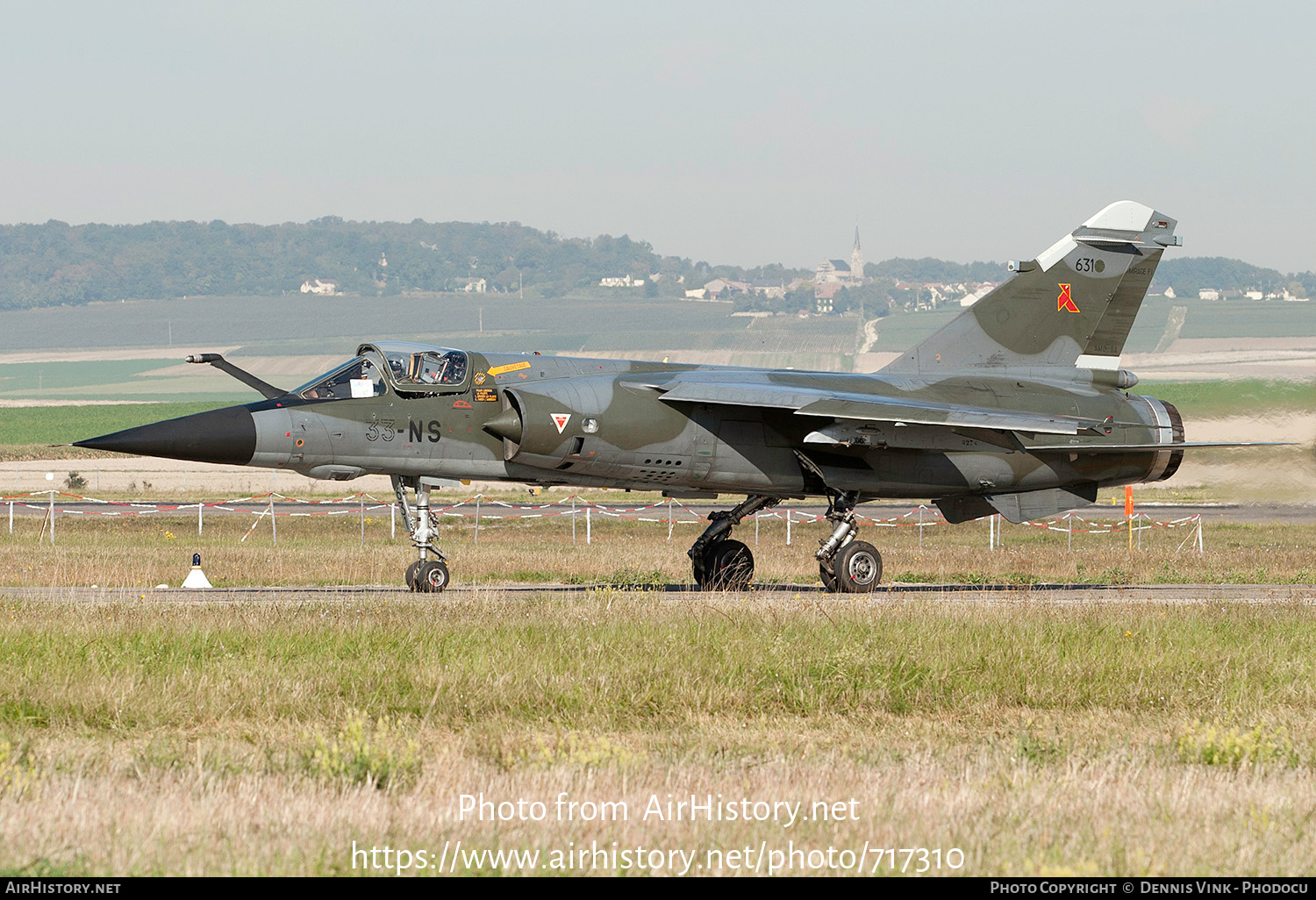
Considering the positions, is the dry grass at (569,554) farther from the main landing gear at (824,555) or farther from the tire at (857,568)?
the tire at (857,568)

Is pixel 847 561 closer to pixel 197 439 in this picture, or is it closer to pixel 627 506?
pixel 197 439

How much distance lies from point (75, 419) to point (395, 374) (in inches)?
3992

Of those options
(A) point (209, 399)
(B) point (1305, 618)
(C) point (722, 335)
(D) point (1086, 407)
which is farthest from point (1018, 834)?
(C) point (722, 335)

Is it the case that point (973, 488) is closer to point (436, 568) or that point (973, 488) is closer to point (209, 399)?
point (436, 568)

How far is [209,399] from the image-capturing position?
133250 millimetres

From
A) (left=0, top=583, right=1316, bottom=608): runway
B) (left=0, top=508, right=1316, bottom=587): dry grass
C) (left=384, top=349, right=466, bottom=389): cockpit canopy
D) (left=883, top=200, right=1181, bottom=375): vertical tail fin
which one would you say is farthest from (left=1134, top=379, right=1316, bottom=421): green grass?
(left=384, top=349, right=466, bottom=389): cockpit canopy

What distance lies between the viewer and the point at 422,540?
17266 mm

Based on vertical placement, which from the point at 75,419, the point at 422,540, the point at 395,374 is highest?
the point at 395,374

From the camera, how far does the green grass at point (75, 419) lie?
92.0m

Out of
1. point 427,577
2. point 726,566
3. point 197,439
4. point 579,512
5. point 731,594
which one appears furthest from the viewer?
point 579,512

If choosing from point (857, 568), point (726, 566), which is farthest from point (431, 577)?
point (857, 568)

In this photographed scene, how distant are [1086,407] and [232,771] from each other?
53.5 ft
